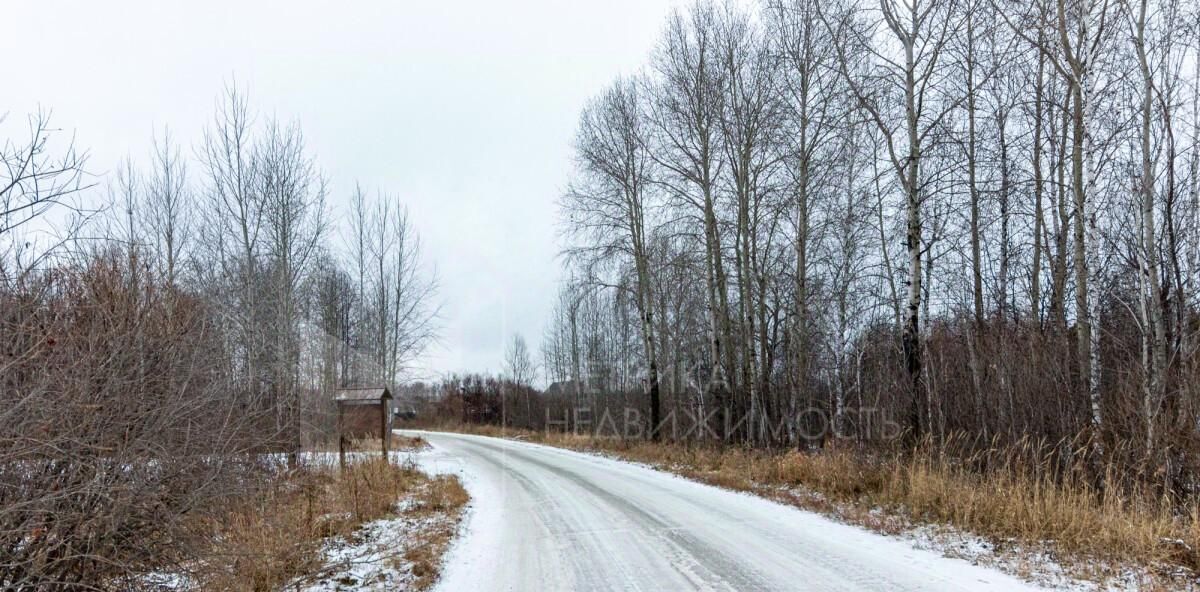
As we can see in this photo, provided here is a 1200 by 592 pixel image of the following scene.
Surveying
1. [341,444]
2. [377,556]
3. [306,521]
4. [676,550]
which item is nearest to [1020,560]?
[676,550]

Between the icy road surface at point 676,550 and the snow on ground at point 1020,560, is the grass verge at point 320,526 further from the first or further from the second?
the snow on ground at point 1020,560

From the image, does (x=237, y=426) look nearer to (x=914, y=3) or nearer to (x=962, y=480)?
(x=962, y=480)

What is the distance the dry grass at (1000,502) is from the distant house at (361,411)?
706 cm

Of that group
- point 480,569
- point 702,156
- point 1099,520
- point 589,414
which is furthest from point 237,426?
point 589,414

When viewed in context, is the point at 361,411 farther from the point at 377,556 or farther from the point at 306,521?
the point at 377,556

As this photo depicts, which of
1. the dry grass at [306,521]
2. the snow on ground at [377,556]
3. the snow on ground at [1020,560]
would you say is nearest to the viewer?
the snow on ground at [1020,560]

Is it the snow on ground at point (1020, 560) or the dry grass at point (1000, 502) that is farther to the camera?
the dry grass at point (1000, 502)

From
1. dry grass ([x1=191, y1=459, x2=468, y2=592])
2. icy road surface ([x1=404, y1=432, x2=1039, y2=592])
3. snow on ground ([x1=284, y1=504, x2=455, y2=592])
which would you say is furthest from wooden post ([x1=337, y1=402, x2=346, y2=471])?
icy road surface ([x1=404, y1=432, x2=1039, y2=592])

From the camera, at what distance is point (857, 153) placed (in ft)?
51.5

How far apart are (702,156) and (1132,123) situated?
10.6 m

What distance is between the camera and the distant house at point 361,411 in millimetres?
11312

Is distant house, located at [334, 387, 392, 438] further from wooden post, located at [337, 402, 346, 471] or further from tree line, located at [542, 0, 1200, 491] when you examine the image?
tree line, located at [542, 0, 1200, 491]

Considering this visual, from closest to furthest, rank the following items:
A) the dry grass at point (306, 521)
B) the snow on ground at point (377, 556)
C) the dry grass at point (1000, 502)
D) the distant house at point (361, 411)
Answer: the dry grass at point (306, 521) < the dry grass at point (1000, 502) < the snow on ground at point (377, 556) < the distant house at point (361, 411)

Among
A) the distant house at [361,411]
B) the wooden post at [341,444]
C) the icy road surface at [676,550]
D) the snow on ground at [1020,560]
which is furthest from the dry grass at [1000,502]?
the distant house at [361,411]
